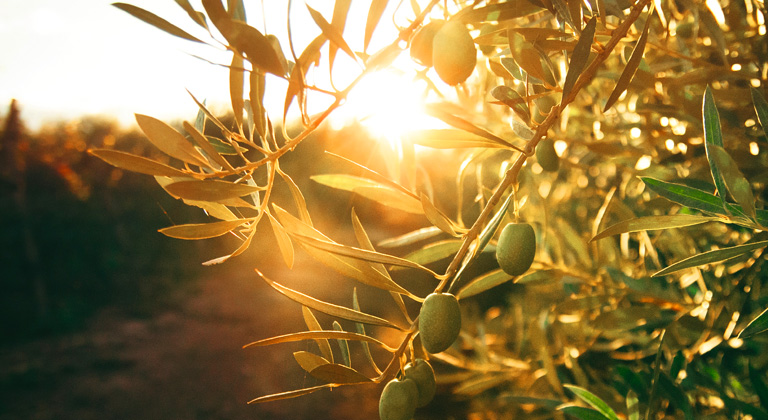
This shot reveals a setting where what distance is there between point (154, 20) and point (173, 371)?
214 inches

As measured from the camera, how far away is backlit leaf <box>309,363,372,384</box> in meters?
0.35

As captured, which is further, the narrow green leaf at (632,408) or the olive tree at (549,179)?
the narrow green leaf at (632,408)

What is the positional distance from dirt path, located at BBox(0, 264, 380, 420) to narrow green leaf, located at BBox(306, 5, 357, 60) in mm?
3938

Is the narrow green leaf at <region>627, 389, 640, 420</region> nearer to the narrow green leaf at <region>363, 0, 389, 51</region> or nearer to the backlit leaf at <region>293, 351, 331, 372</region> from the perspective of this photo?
the backlit leaf at <region>293, 351, 331, 372</region>

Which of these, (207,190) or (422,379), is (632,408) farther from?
(207,190)

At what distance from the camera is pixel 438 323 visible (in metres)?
0.34

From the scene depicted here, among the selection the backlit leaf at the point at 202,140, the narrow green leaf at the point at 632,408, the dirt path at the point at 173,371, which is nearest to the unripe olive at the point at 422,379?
the backlit leaf at the point at 202,140

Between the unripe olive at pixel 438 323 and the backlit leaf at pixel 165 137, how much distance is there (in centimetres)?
20

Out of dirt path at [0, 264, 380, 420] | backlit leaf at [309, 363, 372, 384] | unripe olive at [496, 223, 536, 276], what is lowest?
dirt path at [0, 264, 380, 420]

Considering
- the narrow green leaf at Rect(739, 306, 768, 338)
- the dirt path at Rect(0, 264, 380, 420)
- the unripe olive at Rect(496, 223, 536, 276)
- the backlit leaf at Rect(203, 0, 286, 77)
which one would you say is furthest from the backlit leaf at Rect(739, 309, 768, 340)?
the dirt path at Rect(0, 264, 380, 420)

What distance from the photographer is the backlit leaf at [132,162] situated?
1.01 feet

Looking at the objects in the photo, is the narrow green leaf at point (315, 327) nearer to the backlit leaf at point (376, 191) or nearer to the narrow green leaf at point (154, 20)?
the backlit leaf at point (376, 191)

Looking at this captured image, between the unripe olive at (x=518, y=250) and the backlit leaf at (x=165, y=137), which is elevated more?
the backlit leaf at (x=165, y=137)

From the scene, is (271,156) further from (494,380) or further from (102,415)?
(102,415)
